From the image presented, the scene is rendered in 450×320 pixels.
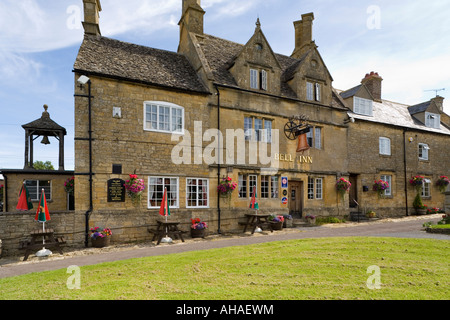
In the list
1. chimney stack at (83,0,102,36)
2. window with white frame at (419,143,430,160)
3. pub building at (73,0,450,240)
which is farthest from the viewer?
window with white frame at (419,143,430,160)

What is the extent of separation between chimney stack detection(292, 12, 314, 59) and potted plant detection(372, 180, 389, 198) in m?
11.5

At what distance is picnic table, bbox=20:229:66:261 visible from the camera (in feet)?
32.7

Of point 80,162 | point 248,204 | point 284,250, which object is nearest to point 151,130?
point 80,162

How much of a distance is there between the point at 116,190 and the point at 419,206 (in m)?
22.4

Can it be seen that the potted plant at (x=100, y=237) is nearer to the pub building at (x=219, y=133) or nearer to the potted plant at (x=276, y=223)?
the pub building at (x=219, y=133)

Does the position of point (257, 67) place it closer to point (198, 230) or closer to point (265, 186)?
point (265, 186)

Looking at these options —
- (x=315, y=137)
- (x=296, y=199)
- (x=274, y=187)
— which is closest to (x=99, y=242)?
(x=274, y=187)

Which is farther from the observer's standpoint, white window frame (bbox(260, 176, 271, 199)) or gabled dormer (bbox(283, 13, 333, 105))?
gabled dormer (bbox(283, 13, 333, 105))

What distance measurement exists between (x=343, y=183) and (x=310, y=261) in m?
12.1

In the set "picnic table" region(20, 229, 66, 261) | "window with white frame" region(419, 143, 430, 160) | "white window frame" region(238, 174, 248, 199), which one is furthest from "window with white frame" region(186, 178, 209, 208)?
"window with white frame" region(419, 143, 430, 160)

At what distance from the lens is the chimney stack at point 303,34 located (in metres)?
21.9

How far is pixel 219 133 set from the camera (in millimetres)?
15172

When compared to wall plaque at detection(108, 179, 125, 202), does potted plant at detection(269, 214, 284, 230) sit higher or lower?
lower

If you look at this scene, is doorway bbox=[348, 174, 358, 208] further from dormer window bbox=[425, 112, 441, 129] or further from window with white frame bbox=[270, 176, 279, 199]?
dormer window bbox=[425, 112, 441, 129]
